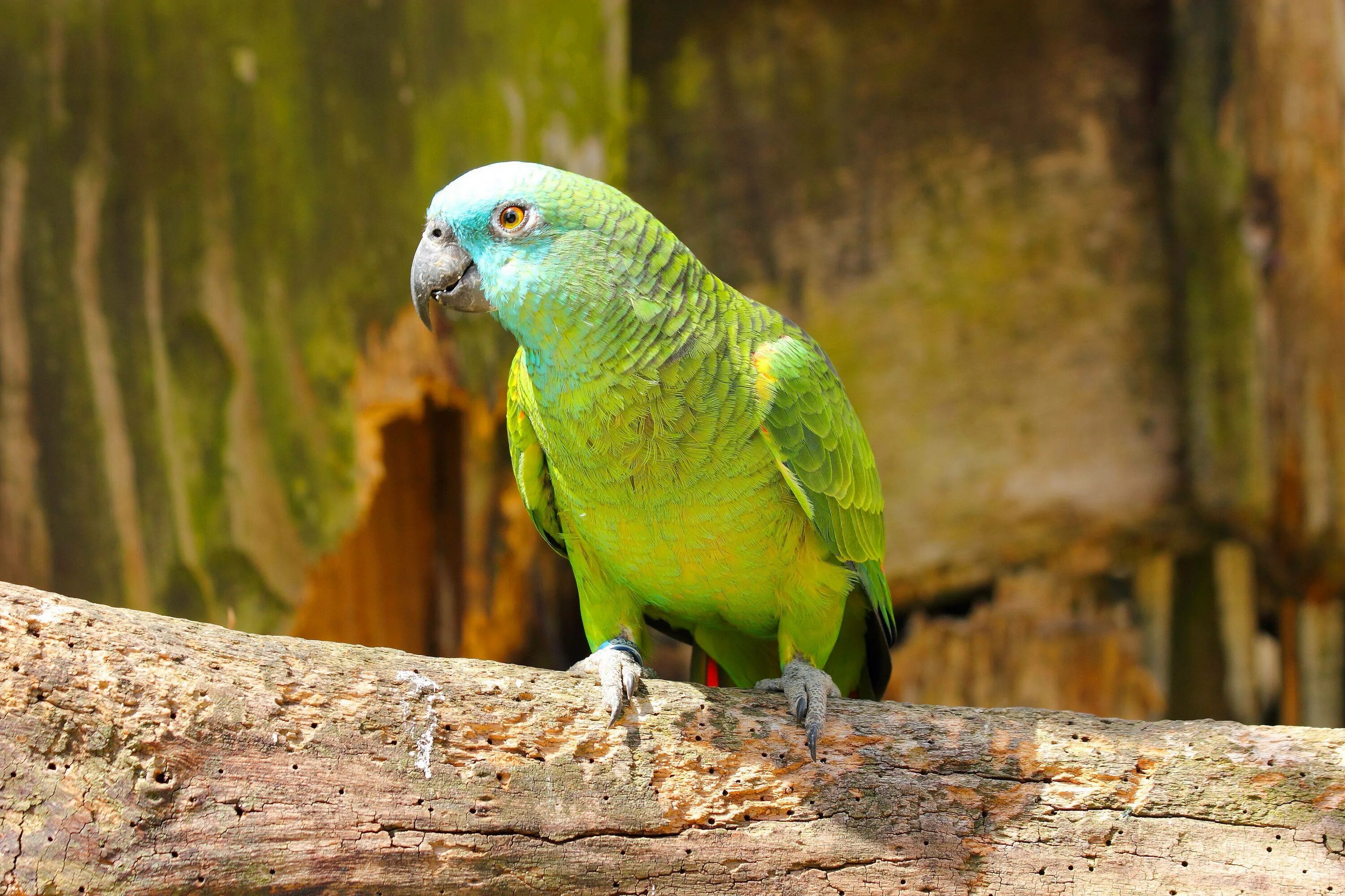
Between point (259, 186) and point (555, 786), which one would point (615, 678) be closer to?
point (555, 786)

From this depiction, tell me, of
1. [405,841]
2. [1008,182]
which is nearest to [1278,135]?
[1008,182]

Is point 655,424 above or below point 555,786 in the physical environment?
above

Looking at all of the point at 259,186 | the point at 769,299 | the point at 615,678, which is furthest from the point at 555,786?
the point at 769,299

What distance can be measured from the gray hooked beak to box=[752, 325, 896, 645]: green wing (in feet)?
2.39

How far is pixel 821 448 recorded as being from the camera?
2863 mm

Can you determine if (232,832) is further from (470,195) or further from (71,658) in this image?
(470,195)

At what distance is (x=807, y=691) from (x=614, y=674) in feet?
1.63

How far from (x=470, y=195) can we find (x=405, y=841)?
146cm

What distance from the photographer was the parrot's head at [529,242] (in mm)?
2590

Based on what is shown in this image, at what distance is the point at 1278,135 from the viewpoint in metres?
4.33

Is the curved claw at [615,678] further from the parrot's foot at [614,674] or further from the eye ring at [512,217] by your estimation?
the eye ring at [512,217]

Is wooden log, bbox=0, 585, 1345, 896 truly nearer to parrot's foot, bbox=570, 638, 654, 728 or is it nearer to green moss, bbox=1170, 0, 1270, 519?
parrot's foot, bbox=570, 638, 654, 728

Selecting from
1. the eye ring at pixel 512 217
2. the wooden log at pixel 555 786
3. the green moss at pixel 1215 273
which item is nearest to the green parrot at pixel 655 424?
the eye ring at pixel 512 217

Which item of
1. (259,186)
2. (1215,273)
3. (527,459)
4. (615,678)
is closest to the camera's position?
(615,678)
